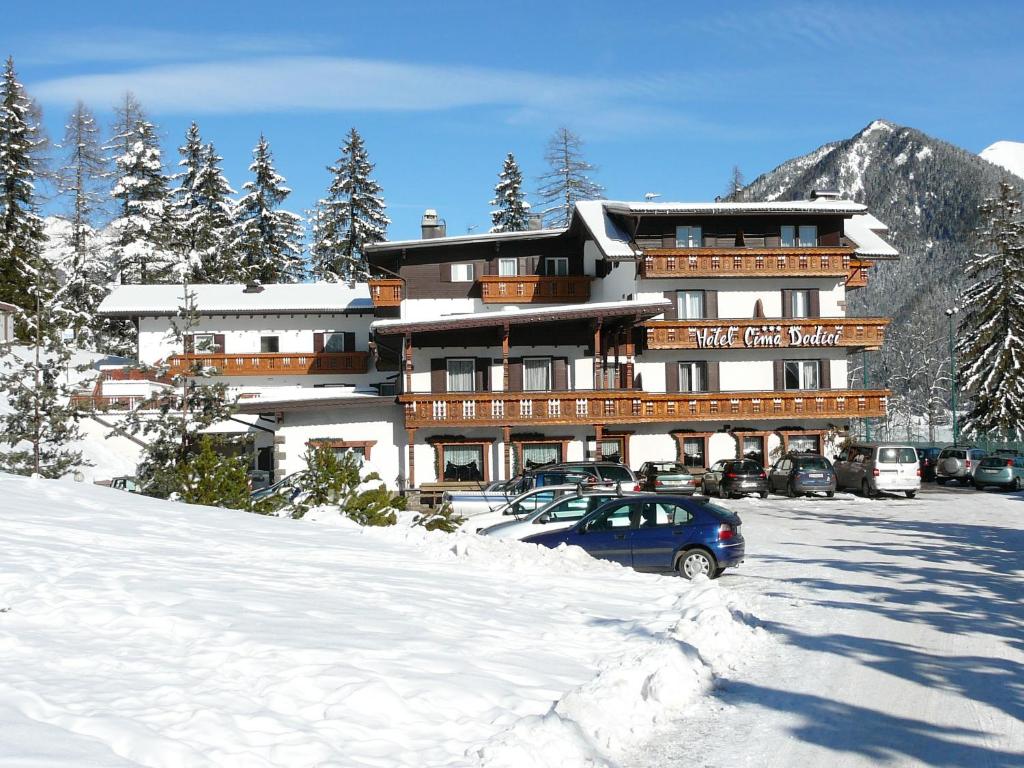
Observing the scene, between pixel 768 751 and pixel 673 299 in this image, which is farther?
pixel 673 299

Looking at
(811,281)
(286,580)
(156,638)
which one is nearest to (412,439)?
(811,281)

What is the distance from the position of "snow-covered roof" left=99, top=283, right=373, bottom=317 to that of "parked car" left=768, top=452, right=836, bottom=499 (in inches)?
869

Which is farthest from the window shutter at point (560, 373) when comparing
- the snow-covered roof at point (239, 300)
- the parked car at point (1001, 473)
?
the parked car at point (1001, 473)

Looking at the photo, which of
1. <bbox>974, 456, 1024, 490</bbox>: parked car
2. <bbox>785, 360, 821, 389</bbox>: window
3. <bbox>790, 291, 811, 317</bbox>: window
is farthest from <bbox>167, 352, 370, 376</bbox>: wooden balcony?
<bbox>974, 456, 1024, 490</bbox>: parked car

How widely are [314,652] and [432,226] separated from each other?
42.9 meters

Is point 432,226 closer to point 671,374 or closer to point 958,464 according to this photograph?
point 671,374

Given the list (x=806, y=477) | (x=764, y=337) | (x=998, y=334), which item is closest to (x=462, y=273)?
(x=764, y=337)

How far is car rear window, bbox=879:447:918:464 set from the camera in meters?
34.5

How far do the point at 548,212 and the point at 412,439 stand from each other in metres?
39.2

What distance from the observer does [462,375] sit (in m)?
38.1

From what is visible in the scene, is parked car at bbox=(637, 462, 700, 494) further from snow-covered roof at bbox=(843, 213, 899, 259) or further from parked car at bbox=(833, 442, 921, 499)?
snow-covered roof at bbox=(843, 213, 899, 259)

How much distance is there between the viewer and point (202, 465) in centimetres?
1861

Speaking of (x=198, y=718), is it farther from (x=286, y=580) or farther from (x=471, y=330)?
(x=471, y=330)

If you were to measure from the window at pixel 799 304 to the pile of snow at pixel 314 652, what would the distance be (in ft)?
99.5
